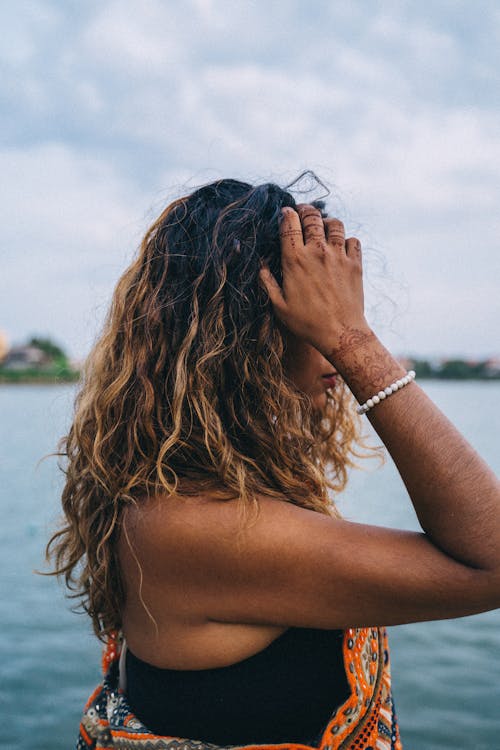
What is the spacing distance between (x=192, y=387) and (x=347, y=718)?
800mm

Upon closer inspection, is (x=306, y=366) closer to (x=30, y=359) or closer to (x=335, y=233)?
(x=335, y=233)

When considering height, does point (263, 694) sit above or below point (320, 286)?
below

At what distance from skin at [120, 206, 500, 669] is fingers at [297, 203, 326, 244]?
1.17 feet

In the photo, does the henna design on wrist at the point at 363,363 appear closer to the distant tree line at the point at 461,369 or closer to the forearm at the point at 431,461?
Answer: the forearm at the point at 431,461

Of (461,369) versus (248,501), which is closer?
(248,501)

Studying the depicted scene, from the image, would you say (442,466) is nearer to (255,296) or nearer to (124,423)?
(255,296)

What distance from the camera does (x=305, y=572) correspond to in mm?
1366

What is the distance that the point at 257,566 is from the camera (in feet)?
4.47

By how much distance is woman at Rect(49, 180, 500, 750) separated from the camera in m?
1.39

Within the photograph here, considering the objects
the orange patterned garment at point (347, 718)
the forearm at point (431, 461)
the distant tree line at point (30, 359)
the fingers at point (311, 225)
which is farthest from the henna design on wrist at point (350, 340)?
the distant tree line at point (30, 359)

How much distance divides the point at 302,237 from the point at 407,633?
19.0ft

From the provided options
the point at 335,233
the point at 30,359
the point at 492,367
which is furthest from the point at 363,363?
the point at 30,359

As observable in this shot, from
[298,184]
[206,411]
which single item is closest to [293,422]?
[206,411]

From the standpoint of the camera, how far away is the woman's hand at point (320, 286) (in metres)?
1.57
